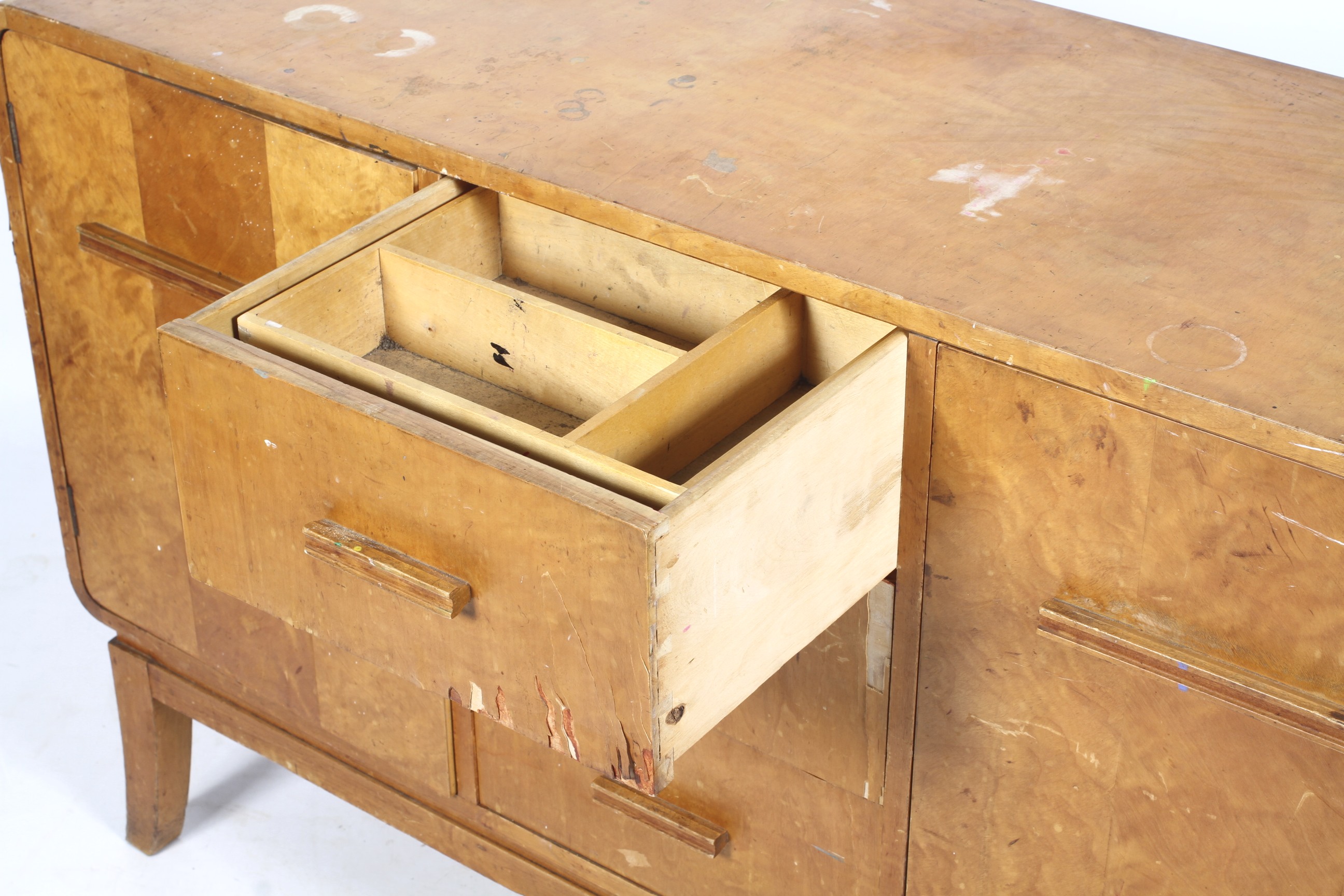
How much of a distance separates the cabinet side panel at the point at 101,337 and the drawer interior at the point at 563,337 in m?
0.40

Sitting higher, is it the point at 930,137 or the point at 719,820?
the point at 930,137

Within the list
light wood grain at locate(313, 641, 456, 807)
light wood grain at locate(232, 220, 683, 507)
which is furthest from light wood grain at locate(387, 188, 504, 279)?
light wood grain at locate(313, 641, 456, 807)

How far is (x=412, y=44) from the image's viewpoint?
1530 millimetres

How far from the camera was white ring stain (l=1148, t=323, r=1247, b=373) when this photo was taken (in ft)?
3.43

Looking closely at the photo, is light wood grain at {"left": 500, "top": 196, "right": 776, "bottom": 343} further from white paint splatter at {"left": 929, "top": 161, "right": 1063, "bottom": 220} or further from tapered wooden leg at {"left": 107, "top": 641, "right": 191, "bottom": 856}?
tapered wooden leg at {"left": 107, "top": 641, "right": 191, "bottom": 856}

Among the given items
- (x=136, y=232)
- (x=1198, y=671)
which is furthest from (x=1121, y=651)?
(x=136, y=232)

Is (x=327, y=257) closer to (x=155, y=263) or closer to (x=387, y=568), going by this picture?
(x=387, y=568)

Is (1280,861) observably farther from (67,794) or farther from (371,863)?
(67,794)

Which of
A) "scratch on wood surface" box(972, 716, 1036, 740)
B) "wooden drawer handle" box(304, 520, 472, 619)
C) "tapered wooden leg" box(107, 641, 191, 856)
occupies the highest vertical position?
"wooden drawer handle" box(304, 520, 472, 619)

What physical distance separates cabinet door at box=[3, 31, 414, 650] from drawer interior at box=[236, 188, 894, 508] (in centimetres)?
12

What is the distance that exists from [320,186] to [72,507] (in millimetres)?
605

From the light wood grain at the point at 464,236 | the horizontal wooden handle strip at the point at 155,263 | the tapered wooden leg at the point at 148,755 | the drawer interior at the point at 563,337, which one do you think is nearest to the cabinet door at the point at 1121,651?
the drawer interior at the point at 563,337

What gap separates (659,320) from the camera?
133 cm

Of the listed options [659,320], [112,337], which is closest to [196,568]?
[659,320]
